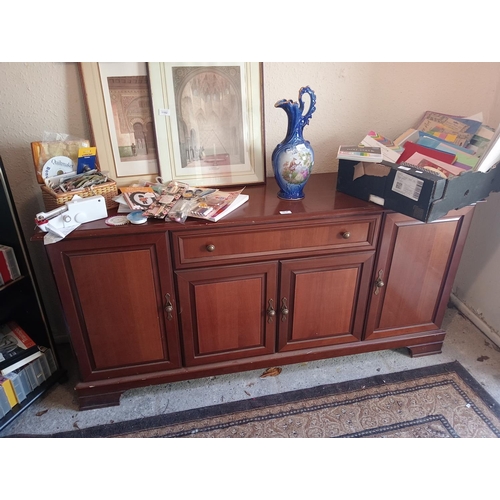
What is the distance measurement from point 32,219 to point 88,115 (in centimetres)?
51

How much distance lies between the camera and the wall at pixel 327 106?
135 cm

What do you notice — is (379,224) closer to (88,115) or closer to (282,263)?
(282,263)

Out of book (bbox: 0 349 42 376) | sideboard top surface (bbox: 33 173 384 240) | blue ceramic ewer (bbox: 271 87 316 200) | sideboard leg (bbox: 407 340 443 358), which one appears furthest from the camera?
sideboard leg (bbox: 407 340 443 358)

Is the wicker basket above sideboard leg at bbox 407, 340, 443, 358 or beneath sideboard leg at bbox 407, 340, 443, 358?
above

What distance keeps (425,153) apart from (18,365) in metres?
1.79

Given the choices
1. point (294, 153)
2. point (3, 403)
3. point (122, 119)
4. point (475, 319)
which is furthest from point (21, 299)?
point (475, 319)

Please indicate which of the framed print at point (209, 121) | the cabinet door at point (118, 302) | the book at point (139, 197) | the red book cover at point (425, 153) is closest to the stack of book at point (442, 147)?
the red book cover at point (425, 153)

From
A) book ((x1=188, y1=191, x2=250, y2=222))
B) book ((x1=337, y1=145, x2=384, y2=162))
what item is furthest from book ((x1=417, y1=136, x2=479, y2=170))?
book ((x1=188, y1=191, x2=250, y2=222))

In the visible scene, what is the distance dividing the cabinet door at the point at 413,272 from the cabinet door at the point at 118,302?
848mm

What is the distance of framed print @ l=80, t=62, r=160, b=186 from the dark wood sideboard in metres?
0.36

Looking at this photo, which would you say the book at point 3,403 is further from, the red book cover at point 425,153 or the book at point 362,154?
the red book cover at point 425,153

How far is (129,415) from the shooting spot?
4.87ft

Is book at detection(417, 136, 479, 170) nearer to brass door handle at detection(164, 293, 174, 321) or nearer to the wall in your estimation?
the wall

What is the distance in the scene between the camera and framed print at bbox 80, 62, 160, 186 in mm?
1338
